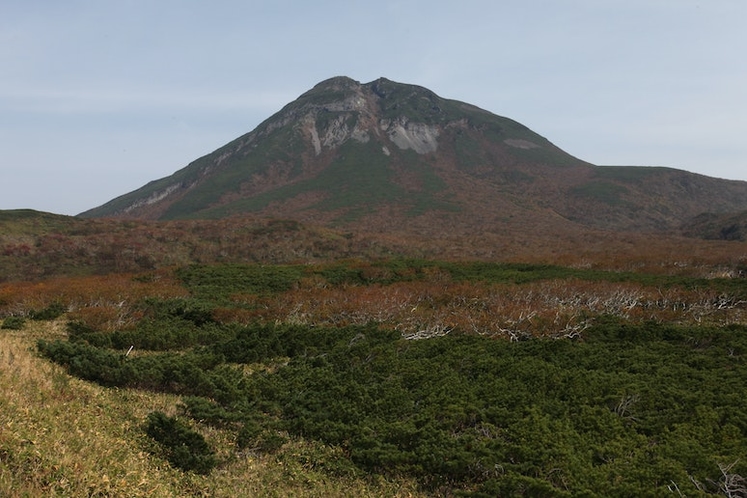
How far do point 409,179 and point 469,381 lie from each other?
105960 millimetres

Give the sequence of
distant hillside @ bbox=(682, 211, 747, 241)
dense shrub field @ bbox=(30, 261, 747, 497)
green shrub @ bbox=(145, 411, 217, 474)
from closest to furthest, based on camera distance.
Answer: green shrub @ bbox=(145, 411, 217, 474) → dense shrub field @ bbox=(30, 261, 747, 497) → distant hillside @ bbox=(682, 211, 747, 241)

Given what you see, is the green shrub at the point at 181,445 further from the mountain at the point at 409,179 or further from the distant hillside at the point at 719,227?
the distant hillside at the point at 719,227

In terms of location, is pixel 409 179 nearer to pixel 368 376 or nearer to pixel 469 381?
pixel 368 376

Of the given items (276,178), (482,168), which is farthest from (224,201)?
(482,168)

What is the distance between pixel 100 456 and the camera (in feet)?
23.5

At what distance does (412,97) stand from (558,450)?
546 ft

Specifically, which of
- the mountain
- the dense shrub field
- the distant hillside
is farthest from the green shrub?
the distant hillside

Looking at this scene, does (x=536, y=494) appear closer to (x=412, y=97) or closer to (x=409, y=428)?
(x=409, y=428)

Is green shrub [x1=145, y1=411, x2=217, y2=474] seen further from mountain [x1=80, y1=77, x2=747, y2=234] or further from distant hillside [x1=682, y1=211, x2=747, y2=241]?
distant hillside [x1=682, y1=211, x2=747, y2=241]

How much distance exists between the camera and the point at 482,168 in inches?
4941

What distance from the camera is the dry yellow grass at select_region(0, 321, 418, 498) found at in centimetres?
614

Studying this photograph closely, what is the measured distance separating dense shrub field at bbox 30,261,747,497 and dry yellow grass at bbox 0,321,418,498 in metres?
0.43

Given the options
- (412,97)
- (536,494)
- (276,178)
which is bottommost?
(536,494)

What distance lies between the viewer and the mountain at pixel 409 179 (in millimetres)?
92188
